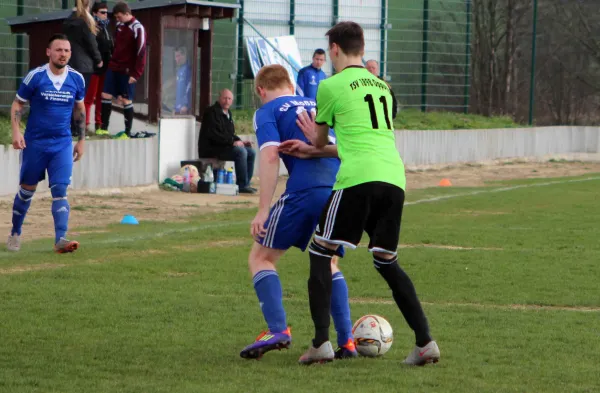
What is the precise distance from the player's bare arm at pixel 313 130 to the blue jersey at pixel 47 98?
16.7ft

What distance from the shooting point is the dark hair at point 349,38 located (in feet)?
20.7

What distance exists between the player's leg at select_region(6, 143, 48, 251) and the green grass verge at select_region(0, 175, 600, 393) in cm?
18

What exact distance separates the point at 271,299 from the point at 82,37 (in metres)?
11.3

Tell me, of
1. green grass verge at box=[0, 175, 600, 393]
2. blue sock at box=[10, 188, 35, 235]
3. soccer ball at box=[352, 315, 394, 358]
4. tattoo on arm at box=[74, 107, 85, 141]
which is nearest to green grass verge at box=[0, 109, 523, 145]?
green grass verge at box=[0, 175, 600, 393]

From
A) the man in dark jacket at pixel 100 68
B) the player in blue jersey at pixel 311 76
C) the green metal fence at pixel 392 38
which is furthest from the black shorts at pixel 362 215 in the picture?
the green metal fence at pixel 392 38

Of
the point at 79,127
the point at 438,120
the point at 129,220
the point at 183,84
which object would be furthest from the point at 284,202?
the point at 438,120

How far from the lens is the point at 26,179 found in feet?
37.2

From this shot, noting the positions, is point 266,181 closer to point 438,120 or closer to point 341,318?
point 341,318

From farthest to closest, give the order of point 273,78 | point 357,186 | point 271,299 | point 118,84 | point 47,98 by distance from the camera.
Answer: point 118,84 → point 47,98 → point 273,78 → point 271,299 → point 357,186

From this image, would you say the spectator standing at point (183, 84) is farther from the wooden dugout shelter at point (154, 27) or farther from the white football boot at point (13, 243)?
the white football boot at point (13, 243)

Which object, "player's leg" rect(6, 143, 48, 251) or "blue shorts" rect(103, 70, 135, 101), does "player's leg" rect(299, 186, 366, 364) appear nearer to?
"player's leg" rect(6, 143, 48, 251)

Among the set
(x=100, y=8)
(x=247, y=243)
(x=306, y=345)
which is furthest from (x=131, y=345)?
(x=100, y=8)

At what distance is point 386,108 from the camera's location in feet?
21.0

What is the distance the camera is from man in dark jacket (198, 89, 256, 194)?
63.1ft
